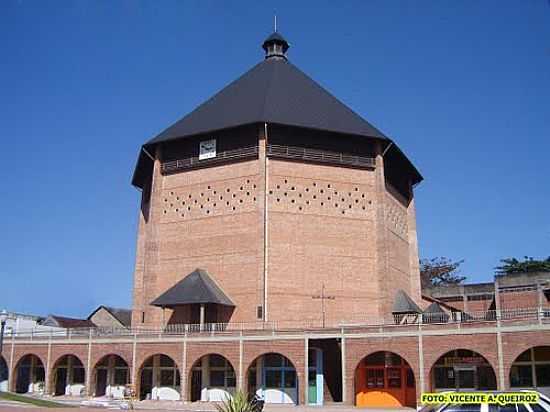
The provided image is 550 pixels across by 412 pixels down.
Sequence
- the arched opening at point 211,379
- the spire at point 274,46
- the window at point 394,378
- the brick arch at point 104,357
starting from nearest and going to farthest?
1. the window at point 394,378
2. the arched opening at point 211,379
3. the brick arch at point 104,357
4. the spire at point 274,46

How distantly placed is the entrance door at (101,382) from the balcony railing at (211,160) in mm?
13734

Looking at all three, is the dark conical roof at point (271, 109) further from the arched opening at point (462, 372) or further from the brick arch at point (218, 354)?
the arched opening at point (462, 372)

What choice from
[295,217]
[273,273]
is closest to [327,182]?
[295,217]

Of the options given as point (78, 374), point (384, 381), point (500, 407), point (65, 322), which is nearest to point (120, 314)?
point (65, 322)

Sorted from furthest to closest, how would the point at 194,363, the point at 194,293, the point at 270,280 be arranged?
the point at 194,293 → the point at 270,280 → the point at 194,363

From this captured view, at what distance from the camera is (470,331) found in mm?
28531

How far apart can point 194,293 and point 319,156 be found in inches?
469

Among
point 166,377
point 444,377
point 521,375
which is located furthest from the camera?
point 166,377

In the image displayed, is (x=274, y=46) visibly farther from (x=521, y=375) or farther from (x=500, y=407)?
(x=500, y=407)

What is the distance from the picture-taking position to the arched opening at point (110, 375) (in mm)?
38062

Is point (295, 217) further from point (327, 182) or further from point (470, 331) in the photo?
point (470, 331)

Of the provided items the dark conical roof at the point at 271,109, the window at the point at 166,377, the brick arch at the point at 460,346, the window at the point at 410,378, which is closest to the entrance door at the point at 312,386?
the window at the point at 410,378

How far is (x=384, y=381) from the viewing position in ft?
105

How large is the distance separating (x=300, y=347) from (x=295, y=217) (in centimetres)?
973
